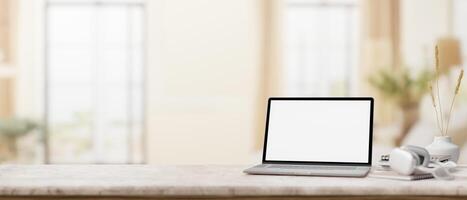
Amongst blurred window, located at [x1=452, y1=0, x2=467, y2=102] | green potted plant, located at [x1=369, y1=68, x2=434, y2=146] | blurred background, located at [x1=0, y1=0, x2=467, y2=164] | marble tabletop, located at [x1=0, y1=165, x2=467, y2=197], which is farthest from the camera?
blurred background, located at [x1=0, y1=0, x2=467, y2=164]

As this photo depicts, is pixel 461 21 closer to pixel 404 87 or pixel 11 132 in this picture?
pixel 404 87

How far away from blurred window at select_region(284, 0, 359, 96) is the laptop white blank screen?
6.26 meters

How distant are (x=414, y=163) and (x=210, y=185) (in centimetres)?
51

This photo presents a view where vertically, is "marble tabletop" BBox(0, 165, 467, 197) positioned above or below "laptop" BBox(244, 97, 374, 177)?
below

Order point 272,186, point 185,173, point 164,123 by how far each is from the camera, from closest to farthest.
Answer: point 272,186 → point 185,173 → point 164,123

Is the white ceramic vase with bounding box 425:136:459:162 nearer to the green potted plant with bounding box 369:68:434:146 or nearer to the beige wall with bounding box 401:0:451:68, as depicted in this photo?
the green potted plant with bounding box 369:68:434:146

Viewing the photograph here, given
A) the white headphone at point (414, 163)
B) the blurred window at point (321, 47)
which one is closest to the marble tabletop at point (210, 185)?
the white headphone at point (414, 163)

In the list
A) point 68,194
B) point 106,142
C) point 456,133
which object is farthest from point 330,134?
point 106,142

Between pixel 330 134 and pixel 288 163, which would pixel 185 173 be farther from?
pixel 330 134

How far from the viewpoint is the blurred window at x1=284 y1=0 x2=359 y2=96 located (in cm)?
838

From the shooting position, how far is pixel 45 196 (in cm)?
174

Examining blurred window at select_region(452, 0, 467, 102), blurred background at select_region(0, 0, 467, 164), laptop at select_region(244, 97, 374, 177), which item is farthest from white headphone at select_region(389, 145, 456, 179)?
blurred background at select_region(0, 0, 467, 164)

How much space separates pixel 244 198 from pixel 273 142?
1.21 ft

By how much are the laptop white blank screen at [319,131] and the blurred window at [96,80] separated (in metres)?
6.40
